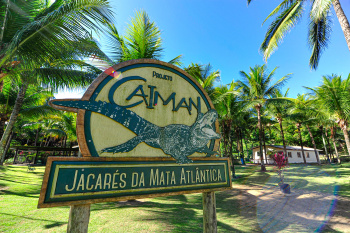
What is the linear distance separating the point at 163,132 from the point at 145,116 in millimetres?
313

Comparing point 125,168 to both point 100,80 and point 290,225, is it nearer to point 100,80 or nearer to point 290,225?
point 100,80

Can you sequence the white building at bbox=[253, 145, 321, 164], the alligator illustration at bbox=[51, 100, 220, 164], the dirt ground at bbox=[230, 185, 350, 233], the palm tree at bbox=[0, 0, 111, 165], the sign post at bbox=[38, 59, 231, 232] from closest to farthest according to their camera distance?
the sign post at bbox=[38, 59, 231, 232], the alligator illustration at bbox=[51, 100, 220, 164], the palm tree at bbox=[0, 0, 111, 165], the dirt ground at bbox=[230, 185, 350, 233], the white building at bbox=[253, 145, 321, 164]

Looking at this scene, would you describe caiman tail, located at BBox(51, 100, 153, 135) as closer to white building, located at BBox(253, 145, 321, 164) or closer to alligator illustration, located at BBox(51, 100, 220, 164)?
alligator illustration, located at BBox(51, 100, 220, 164)

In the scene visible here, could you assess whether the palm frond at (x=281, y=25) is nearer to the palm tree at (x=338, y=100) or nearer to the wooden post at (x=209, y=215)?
the palm tree at (x=338, y=100)

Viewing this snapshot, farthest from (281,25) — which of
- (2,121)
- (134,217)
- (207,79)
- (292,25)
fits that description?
(2,121)

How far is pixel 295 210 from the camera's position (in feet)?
20.1

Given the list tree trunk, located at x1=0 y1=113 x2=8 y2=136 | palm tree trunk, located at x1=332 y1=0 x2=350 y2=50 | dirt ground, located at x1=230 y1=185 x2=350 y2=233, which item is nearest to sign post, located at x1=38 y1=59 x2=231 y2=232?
dirt ground, located at x1=230 y1=185 x2=350 y2=233

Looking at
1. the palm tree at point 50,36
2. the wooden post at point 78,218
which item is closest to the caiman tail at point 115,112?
the wooden post at point 78,218

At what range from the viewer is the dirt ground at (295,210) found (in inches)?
184

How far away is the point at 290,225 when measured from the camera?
4812 millimetres

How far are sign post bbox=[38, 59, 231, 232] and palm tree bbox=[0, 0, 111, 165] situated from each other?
2834 millimetres

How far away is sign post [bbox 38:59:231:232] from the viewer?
150 centimetres

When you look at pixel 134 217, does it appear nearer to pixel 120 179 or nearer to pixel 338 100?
pixel 120 179

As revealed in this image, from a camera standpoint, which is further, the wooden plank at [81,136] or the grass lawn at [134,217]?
the grass lawn at [134,217]
